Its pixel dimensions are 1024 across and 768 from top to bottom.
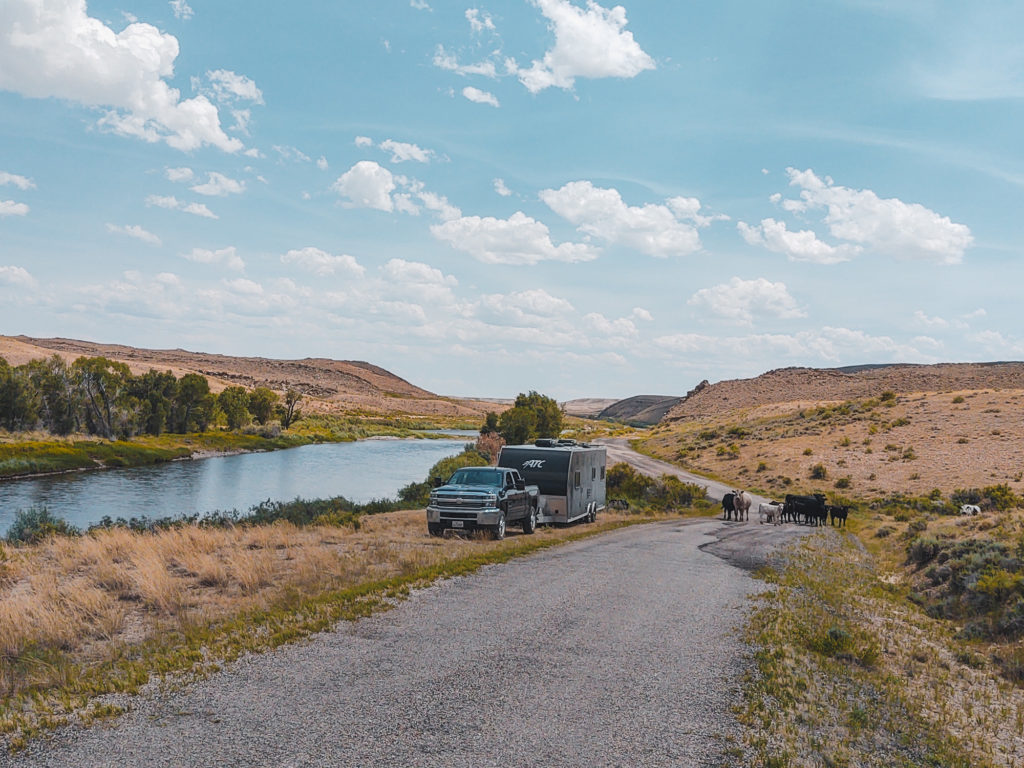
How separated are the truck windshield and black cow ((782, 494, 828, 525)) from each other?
19.5m

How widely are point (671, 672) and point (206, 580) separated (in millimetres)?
9150

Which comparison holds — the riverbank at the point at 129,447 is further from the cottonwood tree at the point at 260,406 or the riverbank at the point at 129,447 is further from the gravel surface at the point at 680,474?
the gravel surface at the point at 680,474

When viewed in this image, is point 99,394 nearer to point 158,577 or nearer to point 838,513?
point 838,513

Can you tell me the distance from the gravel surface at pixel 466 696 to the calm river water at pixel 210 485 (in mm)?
24904

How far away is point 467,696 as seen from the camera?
7648 millimetres

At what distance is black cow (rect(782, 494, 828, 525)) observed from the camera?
35344 mm

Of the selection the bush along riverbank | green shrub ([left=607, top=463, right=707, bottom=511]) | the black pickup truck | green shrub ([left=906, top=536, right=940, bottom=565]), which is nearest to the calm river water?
green shrub ([left=607, top=463, right=707, bottom=511])

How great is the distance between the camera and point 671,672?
8844 mm

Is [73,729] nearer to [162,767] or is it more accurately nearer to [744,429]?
[162,767]

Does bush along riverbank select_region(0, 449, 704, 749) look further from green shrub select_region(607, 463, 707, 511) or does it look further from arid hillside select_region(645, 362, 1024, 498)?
arid hillside select_region(645, 362, 1024, 498)

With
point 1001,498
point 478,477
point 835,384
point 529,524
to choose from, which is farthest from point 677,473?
point 835,384

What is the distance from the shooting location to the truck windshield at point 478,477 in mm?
22375

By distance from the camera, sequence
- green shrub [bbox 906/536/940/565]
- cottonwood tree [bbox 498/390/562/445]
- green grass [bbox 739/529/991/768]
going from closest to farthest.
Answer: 1. green grass [bbox 739/529/991/768]
2. green shrub [bbox 906/536/940/565]
3. cottonwood tree [bbox 498/390/562/445]

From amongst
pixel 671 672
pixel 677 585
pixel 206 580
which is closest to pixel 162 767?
pixel 671 672
